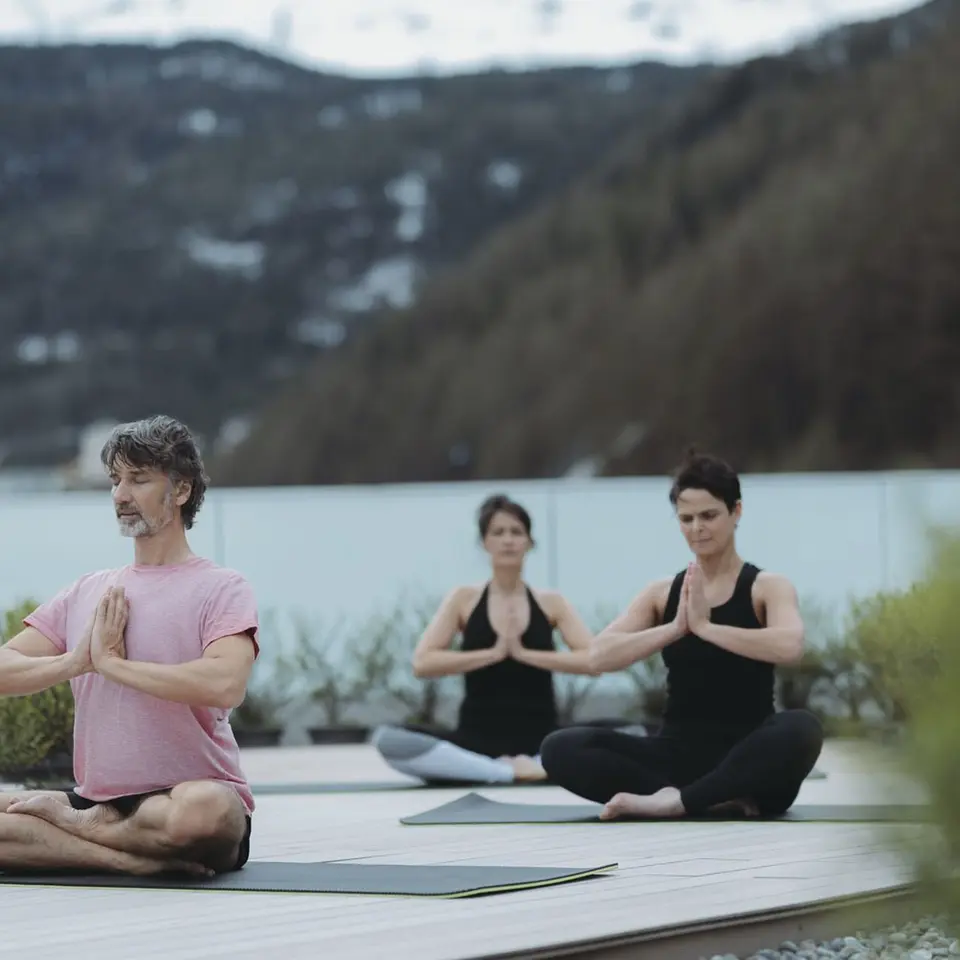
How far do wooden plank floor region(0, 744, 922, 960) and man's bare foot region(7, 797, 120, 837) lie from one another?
144 mm

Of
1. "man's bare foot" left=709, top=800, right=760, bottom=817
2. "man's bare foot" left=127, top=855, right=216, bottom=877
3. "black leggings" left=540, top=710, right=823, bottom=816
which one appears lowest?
"man's bare foot" left=709, top=800, right=760, bottom=817

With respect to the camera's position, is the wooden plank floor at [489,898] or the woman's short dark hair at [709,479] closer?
the wooden plank floor at [489,898]

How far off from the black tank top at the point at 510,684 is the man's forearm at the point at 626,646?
4.24ft

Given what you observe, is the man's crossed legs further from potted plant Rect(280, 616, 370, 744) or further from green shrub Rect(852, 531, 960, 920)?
potted plant Rect(280, 616, 370, 744)

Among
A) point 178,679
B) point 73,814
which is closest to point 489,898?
point 178,679

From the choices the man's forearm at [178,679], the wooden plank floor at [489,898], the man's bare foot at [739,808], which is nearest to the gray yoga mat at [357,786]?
the wooden plank floor at [489,898]

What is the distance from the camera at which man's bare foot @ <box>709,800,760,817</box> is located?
198 inches

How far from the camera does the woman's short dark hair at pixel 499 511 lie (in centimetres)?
637

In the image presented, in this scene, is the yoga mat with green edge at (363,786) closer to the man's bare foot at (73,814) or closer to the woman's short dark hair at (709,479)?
the woman's short dark hair at (709,479)

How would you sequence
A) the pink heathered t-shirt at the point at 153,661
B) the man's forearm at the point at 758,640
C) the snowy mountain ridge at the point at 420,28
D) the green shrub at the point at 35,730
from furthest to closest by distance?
the snowy mountain ridge at the point at 420,28 < the green shrub at the point at 35,730 < the man's forearm at the point at 758,640 < the pink heathered t-shirt at the point at 153,661

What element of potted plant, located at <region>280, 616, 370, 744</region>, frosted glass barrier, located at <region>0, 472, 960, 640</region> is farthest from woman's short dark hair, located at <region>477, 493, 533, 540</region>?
frosted glass barrier, located at <region>0, 472, 960, 640</region>

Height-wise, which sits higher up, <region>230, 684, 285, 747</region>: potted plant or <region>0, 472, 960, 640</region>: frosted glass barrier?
<region>0, 472, 960, 640</region>: frosted glass barrier

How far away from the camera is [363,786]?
6.49 m

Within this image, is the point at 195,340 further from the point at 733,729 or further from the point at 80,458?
the point at 733,729
